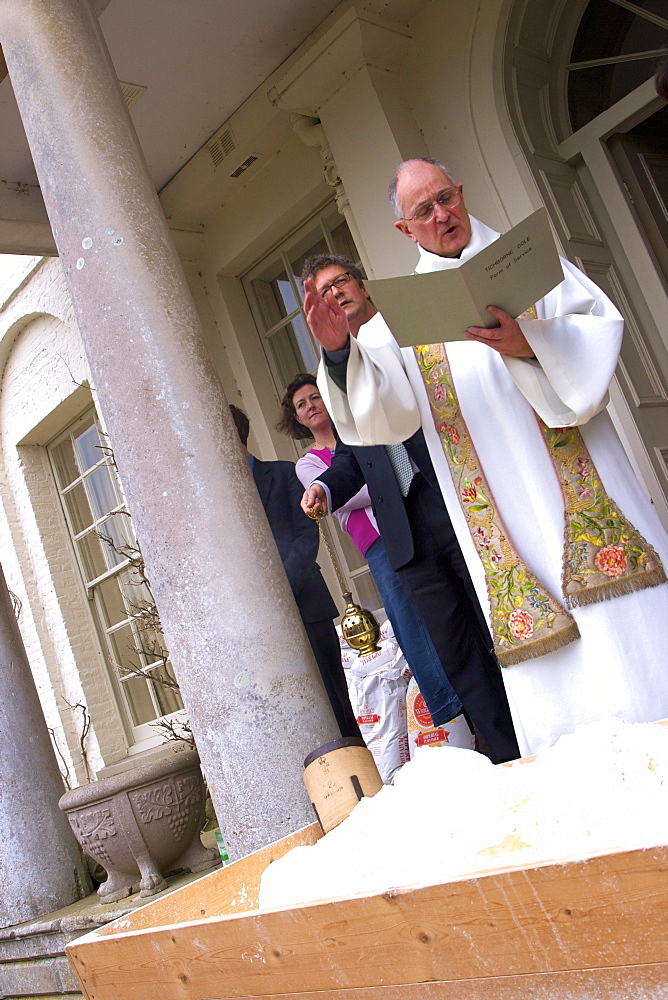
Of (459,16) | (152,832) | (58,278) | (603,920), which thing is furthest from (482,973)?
(58,278)

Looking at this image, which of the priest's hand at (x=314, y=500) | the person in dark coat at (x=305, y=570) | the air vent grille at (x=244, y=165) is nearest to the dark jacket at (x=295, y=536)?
the person in dark coat at (x=305, y=570)

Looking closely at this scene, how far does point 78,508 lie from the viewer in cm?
788

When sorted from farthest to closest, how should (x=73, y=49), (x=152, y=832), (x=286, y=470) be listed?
(x=286, y=470), (x=152, y=832), (x=73, y=49)

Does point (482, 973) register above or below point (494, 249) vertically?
below

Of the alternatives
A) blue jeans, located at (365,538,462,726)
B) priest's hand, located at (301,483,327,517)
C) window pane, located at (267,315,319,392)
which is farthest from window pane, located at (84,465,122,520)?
priest's hand, located at (301,483,327,517)

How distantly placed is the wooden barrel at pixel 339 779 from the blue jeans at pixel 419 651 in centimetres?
106

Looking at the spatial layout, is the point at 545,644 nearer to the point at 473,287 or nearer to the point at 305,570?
the point at 473,287

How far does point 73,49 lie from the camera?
111 inches

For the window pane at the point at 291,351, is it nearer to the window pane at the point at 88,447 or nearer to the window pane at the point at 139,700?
the window pane at the point at 88,447

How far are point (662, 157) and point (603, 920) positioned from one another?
15.9ft

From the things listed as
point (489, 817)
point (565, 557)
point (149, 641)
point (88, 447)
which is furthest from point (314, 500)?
point (88, 447)

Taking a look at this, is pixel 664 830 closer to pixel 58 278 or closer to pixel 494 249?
pixel 494 249

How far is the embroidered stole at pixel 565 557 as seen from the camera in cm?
192

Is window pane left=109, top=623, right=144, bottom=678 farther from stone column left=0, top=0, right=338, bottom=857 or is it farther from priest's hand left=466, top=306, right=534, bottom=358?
priest's hand left=466, top=306, right=534, bottom=358
